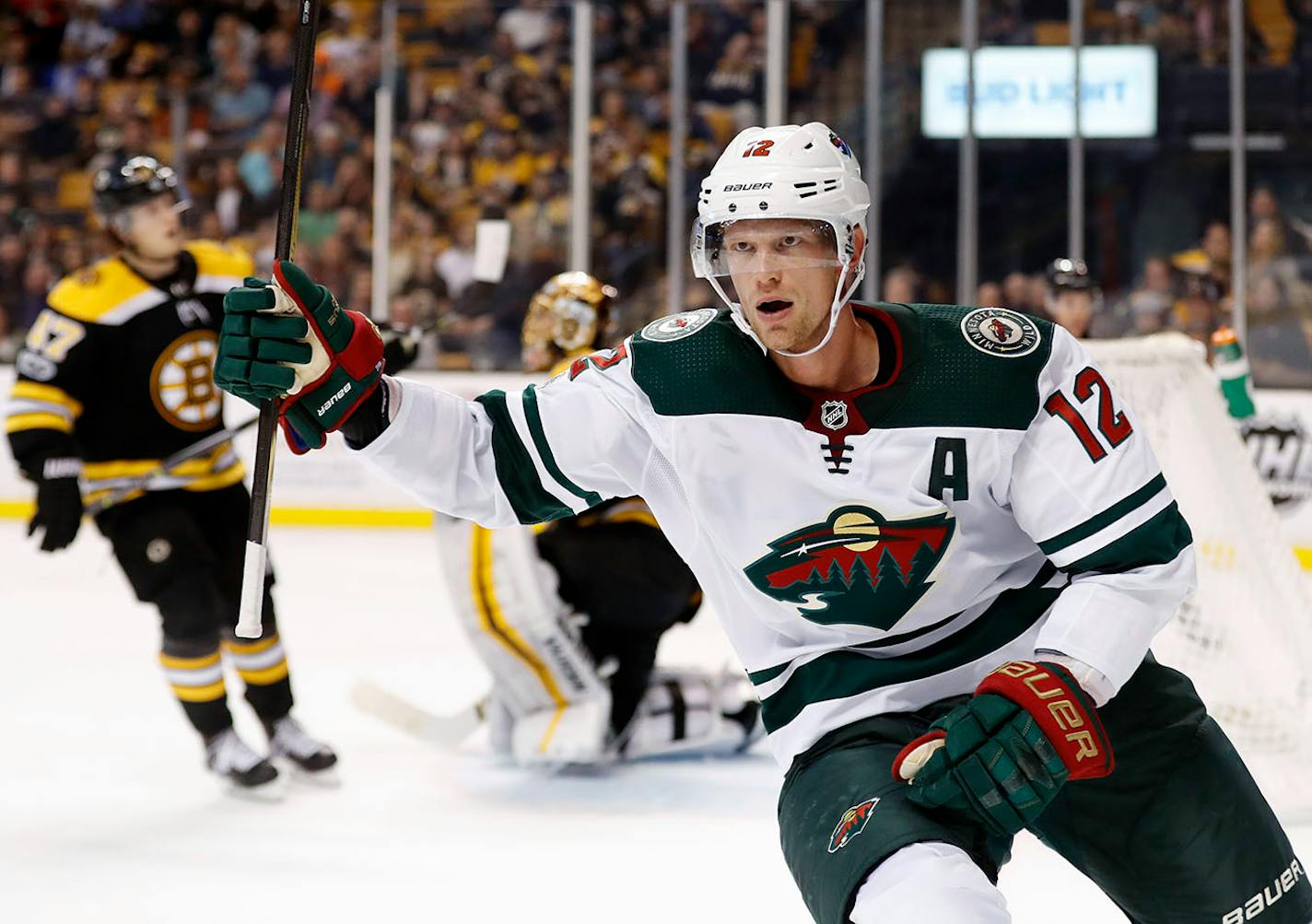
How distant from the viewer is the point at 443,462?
175 cm

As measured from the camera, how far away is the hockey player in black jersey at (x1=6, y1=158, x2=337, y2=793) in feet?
10.7

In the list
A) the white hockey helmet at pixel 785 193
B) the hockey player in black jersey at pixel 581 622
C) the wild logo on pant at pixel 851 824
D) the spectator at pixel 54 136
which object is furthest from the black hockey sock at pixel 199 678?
the spectator at pixel 54 136

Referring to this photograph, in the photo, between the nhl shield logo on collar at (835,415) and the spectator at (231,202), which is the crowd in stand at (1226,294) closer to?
the spectator at (231,202)

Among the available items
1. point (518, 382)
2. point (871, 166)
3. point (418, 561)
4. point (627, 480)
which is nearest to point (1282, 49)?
point (871, 166)

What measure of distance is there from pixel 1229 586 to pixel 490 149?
5.21 metres

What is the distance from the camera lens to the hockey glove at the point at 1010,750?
150 cm

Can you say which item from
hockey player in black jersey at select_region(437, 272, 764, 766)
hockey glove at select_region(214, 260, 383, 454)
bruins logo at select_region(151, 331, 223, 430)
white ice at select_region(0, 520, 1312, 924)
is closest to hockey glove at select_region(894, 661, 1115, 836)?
hockey glove at select_region(214, 260, 383, 454)

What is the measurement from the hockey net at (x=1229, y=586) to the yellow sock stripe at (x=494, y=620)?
3.89 feet

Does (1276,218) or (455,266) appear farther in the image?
(455,266)

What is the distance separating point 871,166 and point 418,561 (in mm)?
2379

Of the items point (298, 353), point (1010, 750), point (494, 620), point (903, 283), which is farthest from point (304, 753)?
point (903, 283)

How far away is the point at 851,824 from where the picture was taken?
1.56 metres

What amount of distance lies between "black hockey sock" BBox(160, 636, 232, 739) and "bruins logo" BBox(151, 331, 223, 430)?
A: 0.43m

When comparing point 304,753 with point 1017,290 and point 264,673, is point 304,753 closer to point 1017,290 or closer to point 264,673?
point 264,673
